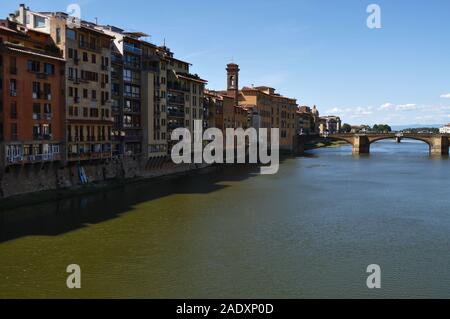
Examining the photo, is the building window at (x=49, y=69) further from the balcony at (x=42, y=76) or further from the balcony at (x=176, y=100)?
the balcony at (x=176, y=100)

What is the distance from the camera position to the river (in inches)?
1039

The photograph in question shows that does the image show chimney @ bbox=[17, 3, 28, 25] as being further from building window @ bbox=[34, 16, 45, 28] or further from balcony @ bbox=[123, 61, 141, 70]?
balcony @ bbox=[123, 61, 141, 70]

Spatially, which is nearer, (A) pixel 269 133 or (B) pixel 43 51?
(B) pixel 43 51

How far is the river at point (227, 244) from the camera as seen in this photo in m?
26.4

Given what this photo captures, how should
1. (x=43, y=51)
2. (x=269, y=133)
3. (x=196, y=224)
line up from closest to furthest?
(x=196, y=224), (x=43, y=51), (x=269, y=133)

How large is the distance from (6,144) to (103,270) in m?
23.3

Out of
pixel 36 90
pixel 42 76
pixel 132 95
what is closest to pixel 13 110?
pixel 36 90

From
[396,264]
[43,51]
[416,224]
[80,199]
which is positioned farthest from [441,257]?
[43,51]

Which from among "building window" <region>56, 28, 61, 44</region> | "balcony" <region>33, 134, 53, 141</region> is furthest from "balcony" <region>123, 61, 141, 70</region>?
"balcony" <region>33, 134, 53, 141</region>

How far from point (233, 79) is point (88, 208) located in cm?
9038
